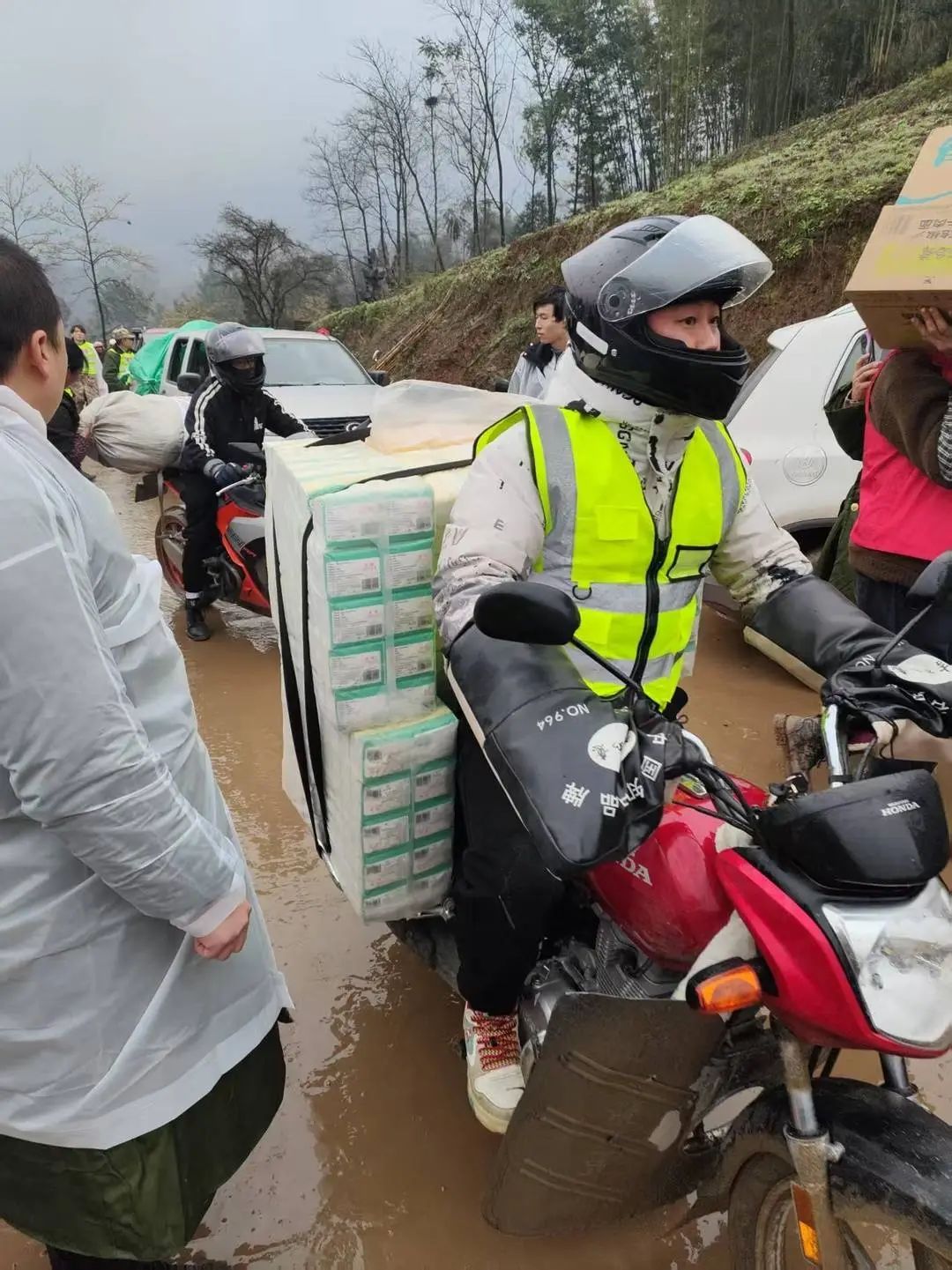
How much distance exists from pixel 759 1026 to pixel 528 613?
1031 mm

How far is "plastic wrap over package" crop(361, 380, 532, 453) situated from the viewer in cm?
227

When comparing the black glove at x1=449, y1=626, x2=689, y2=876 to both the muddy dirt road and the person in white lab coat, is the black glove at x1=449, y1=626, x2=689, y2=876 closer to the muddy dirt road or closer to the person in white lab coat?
the person in white lab coat

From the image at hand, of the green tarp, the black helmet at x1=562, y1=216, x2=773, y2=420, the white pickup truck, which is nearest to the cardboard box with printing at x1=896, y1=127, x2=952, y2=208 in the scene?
the black helmet at x1=562, y1=216, x2=773, y2=420

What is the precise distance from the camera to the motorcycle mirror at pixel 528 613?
121 centimetres

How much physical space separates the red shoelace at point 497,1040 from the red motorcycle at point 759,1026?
171 millimetres

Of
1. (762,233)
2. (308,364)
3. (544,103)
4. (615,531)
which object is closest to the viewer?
(615,531)

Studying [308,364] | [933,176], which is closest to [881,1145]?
[933,176]

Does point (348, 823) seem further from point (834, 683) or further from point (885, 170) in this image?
point (885, 170)

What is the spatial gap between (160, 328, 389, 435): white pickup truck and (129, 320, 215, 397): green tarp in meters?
0.24

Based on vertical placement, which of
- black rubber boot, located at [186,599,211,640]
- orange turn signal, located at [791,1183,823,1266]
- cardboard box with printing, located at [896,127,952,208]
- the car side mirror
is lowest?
black rubber boot, located at [186,599,211,640]

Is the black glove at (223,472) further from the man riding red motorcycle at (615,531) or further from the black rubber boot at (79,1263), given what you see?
the black rubber boot at (79,1263)

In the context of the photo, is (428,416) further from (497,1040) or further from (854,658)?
(497,1040)

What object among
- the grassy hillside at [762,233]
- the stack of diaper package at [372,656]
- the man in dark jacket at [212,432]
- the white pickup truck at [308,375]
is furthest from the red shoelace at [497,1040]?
the grassy hillside at [762,233]

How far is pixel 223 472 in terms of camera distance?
5.27m
